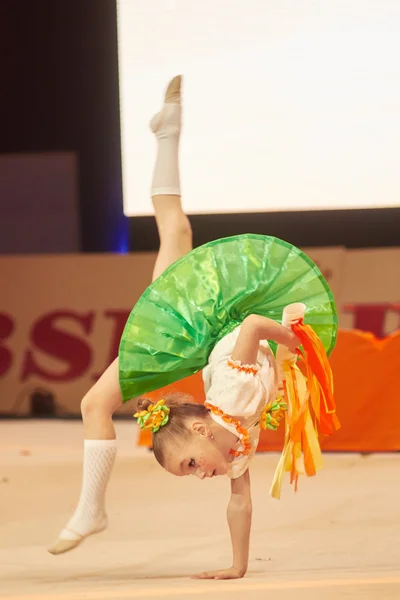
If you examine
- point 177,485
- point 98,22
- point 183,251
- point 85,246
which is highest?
point 98,22

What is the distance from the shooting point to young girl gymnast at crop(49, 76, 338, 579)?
77.9 inches

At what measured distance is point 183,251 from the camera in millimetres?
2430

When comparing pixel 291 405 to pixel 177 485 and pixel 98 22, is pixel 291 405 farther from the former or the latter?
pixel 98 22

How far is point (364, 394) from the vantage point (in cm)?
387

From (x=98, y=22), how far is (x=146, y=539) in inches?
152

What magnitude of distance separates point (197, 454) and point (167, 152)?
944 millimetres

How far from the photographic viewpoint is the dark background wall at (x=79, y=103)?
566 cm

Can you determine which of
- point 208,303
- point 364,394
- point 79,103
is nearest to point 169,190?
point 208,303

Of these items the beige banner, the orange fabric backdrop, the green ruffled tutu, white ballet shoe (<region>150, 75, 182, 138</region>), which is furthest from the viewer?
the beige banner

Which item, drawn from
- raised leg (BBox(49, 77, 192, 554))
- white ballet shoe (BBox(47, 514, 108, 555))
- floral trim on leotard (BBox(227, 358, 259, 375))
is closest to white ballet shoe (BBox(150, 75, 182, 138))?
raised leg (BBox(49, 77, 192, 554))

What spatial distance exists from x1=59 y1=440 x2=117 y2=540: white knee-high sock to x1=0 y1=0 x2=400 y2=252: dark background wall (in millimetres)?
3516

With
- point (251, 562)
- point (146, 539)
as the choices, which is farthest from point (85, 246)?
point (251, 562)

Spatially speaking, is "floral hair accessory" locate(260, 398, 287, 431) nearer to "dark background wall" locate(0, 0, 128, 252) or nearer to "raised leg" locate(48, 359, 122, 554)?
"raised leg" locate(48, 359, 122, 554)

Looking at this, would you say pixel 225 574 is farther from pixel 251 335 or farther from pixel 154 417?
pixel 251 335
